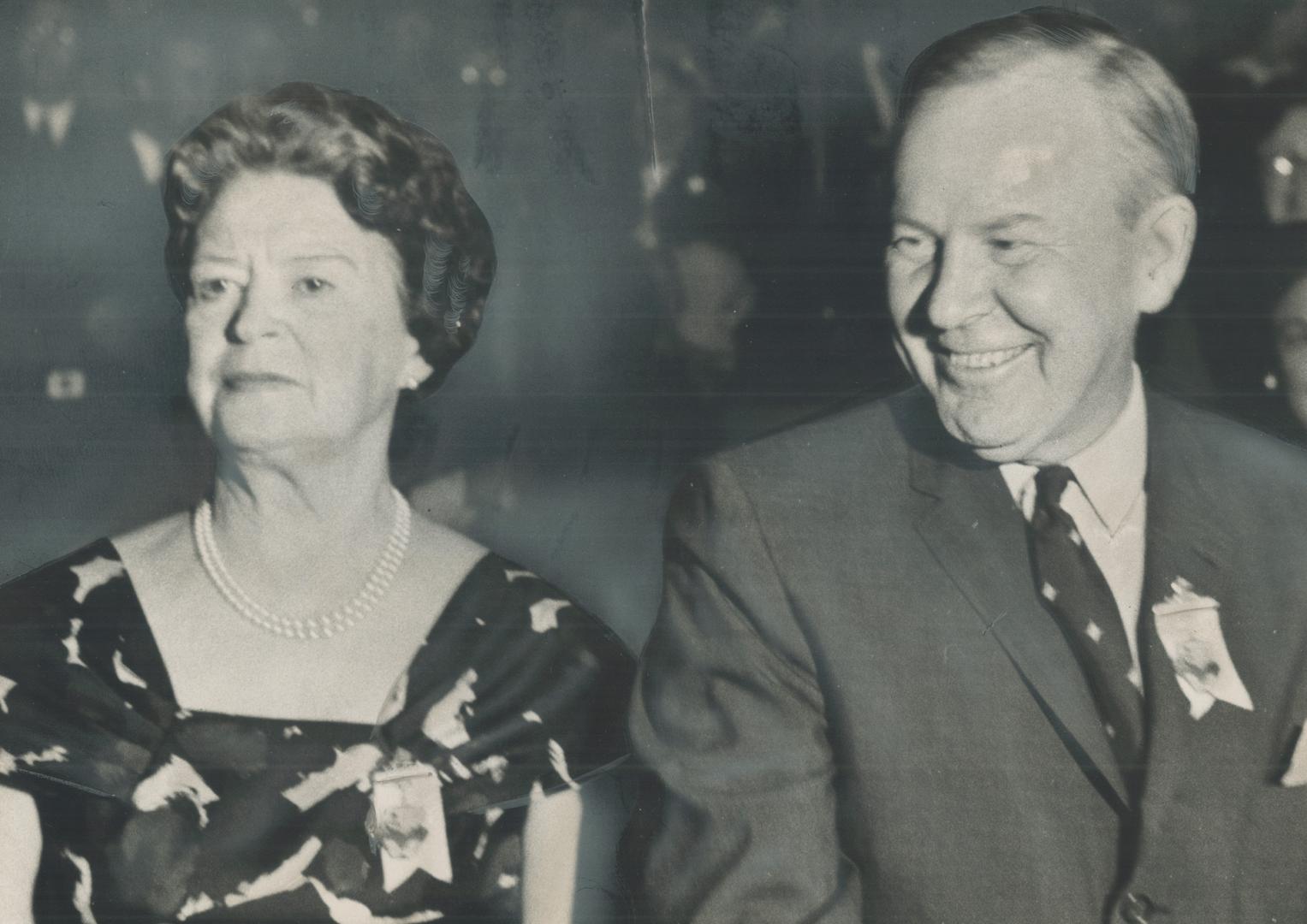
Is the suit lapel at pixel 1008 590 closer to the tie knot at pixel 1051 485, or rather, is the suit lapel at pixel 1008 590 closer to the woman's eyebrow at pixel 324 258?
the tie knot at pixel 1051 485

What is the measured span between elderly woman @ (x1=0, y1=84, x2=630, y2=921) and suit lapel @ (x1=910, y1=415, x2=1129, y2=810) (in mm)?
461

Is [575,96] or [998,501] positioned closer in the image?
[998,501]

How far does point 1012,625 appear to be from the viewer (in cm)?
152

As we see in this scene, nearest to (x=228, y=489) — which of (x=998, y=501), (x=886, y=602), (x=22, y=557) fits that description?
(x=22, y=557)

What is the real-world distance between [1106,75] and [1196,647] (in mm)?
722

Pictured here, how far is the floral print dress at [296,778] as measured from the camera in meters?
1.57

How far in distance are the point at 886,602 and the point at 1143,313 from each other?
499 mm

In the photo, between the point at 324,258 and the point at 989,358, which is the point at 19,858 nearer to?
the point at 324,258

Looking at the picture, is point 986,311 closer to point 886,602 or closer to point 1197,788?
point 886,602

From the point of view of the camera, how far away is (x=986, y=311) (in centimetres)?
151

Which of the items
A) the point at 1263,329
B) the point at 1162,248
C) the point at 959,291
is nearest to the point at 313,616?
the point at 959,291

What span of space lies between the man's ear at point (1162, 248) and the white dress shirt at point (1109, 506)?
0.17 meters

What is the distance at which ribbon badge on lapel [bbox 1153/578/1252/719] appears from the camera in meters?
1.54

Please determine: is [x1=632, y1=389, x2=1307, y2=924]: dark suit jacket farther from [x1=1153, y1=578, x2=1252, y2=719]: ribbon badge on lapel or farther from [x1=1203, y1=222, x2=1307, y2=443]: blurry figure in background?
[x1=1203, y1=222, x2=1307, y2=443]: blurry figure in background
